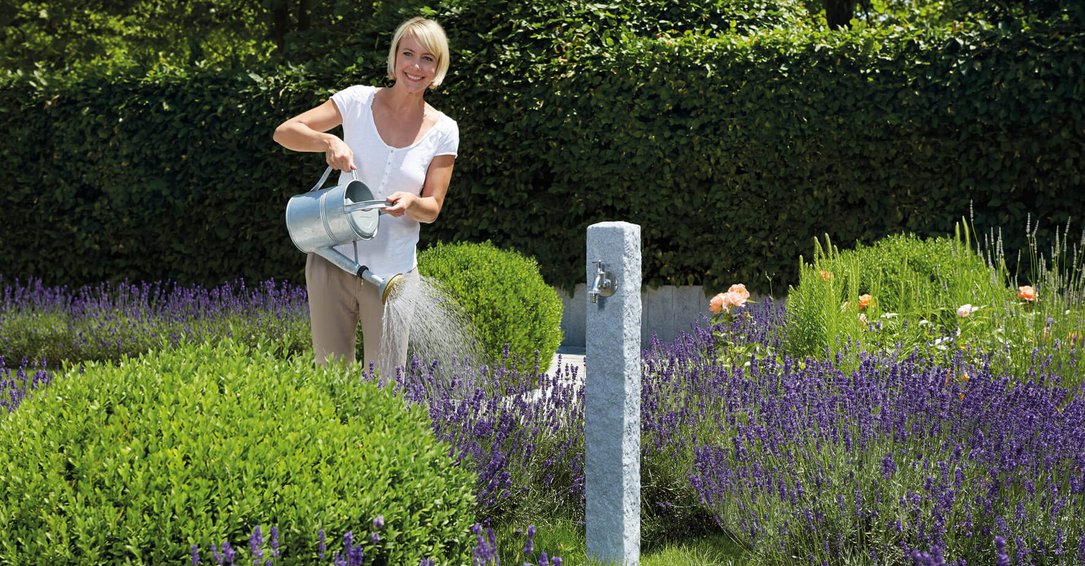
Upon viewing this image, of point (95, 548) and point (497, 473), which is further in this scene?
point (497, 473)

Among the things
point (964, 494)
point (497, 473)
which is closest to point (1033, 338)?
point (964, 494)

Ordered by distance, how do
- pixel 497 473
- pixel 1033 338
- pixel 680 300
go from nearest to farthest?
pixel 497 473
pixel 1033 338
pixel 680 300

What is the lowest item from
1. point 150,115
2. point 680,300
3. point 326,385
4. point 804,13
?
point 680,300

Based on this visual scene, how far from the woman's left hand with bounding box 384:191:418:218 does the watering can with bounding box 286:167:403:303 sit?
0.02m

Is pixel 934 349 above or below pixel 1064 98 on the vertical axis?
below

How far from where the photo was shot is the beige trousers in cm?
353

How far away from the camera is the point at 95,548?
6.85 feet

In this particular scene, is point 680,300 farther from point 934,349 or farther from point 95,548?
point 95,548

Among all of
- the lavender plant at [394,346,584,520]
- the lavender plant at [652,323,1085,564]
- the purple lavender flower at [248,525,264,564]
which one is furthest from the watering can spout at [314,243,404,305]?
the purple lavender flower at [248,525,264,564]

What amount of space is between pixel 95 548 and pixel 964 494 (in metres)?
2.29

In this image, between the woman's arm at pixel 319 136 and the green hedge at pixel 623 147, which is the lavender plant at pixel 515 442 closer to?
the woman's arm at pixel 319 136

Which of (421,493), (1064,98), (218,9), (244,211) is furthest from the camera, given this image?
(218,9)

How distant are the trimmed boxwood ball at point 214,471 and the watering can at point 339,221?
2.39 feet

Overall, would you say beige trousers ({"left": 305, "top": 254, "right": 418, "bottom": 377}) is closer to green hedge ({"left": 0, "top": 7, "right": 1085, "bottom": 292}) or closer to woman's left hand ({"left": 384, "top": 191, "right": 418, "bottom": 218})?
woman's left hand ({"left": 384, "top": 191, "right": 418, "bottom": 218})
